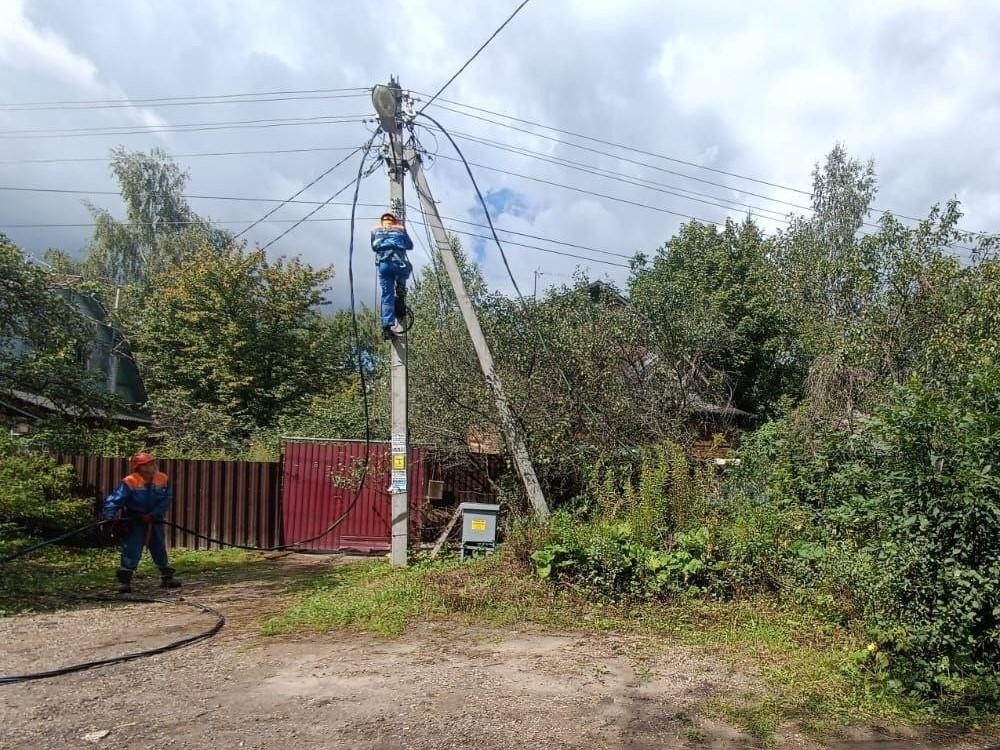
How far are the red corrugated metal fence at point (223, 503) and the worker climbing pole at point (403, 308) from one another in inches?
122

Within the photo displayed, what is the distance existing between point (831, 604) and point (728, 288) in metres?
15.7

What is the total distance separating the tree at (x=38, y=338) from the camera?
33.2ft

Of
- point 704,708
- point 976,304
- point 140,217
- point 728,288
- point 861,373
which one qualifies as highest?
point 140,217

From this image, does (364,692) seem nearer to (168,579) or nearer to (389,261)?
(168,579)

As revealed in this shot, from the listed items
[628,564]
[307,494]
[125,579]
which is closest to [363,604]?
[628,564]

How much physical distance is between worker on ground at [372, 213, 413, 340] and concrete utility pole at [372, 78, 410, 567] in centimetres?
16

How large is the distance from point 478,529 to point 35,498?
5.79m

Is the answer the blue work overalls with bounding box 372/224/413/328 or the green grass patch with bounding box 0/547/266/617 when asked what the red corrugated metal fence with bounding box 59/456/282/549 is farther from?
the blue work overalls with bounding box 372/224/413/328

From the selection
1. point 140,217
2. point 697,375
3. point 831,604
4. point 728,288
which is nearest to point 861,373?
point 697,375

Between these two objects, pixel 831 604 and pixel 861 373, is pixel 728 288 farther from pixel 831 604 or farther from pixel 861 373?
pixel 831 604

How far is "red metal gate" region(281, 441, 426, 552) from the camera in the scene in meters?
10.9

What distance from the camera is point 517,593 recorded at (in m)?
7.11

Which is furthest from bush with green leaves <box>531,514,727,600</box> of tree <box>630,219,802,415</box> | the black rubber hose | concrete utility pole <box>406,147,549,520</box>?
tree <box>630,219,802,415</box>

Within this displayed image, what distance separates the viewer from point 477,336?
30.5 feet
